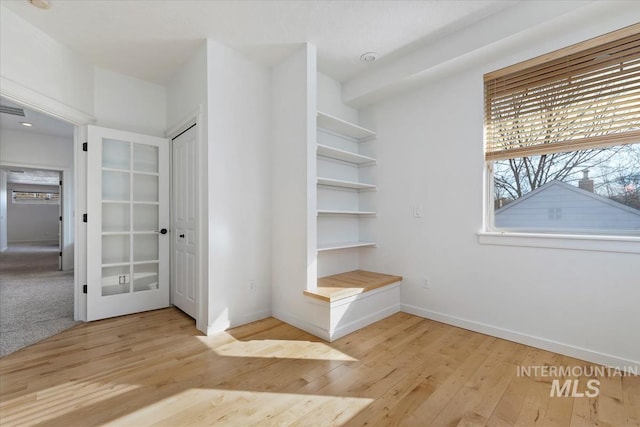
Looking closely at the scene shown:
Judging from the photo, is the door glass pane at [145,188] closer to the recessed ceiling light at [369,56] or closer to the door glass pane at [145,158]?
the door glass pane at [145,158]

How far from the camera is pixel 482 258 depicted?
8.96ft

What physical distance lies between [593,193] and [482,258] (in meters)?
0.99

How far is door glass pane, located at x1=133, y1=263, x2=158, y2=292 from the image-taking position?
3346mm

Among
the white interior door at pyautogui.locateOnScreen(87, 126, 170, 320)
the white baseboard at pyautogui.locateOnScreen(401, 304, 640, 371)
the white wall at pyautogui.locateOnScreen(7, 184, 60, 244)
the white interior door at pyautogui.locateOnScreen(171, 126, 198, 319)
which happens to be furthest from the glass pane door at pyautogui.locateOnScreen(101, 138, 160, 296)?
the white wall at pyautogui.locateOnScreen(7, 184, 60, 244)

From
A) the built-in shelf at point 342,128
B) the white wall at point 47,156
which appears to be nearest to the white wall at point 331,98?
the built-in shelf at point 342,128

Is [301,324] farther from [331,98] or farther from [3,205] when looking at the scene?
[3,205]

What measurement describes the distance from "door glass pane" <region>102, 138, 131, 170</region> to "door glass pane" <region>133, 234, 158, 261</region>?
0.85 metres

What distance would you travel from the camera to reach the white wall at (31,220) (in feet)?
37.7

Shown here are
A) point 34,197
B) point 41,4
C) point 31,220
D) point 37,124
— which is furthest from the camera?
point 34,197

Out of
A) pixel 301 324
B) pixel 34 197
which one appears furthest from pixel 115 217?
pixel 34 197

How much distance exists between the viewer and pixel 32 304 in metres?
3.57

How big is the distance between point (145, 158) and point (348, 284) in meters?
2.87

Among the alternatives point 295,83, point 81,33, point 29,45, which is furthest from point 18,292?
point 295,83

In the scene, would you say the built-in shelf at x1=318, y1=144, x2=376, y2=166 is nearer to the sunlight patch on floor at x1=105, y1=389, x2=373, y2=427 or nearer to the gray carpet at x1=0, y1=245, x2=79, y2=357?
the sunlight patch on floor at x1=105, y1=389, x2=373, y2=427
